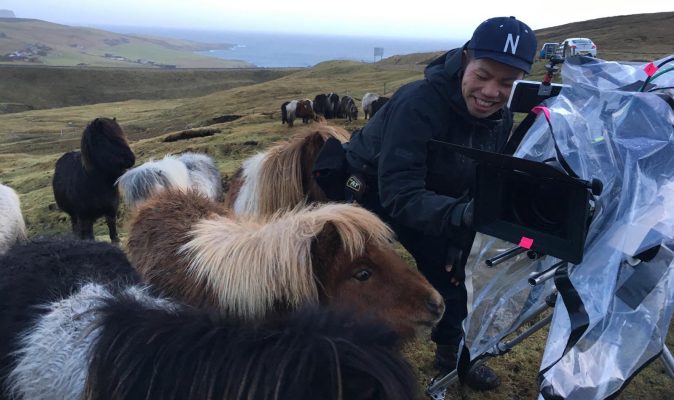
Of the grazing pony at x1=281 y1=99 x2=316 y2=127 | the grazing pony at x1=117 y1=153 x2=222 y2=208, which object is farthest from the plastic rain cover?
the grazing pony at x1=281 y1=99 x2=316 y2=127

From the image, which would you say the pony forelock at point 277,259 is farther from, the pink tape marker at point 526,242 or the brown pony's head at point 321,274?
the pink tape marker at point 526,242

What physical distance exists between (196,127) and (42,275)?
25485 mm

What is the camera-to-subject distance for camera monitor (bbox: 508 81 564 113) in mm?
2512

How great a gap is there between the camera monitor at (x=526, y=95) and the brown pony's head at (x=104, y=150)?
7.41m

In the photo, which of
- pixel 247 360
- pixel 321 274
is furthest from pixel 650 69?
pixel 247 360

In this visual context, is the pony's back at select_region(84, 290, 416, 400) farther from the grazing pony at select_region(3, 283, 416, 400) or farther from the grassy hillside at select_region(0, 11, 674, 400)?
the grassy hillside at select_region(0, 11, 674, 400)

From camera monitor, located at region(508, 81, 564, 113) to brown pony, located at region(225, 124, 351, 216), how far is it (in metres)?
1.76

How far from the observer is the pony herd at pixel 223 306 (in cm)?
142

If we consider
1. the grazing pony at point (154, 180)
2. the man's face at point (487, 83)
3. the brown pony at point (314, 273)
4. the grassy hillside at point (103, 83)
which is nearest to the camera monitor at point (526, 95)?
the man's face at point (487, 83)

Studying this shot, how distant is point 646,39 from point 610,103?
5323 cm

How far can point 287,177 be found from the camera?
13.5 ft

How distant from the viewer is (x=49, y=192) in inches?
514

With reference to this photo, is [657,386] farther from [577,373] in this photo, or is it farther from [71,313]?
[71,313]

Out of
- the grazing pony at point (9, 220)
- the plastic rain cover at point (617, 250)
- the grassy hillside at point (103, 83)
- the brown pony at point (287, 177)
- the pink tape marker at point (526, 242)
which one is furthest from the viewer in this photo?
the grassy hillside at point (103, 83)
